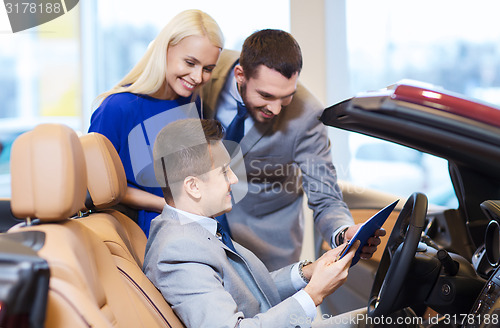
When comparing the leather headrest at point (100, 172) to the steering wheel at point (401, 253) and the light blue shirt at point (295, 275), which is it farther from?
the steering wheel at point (401, 253)

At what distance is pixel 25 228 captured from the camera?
3.18 ft

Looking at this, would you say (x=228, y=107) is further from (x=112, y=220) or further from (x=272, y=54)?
(x=112, y=220)

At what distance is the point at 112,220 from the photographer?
54.6 inches

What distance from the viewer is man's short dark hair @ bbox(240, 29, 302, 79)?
169cm

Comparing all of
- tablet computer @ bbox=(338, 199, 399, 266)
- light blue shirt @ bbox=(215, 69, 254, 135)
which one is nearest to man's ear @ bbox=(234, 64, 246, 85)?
light blue shirt @ bbox=(215, 69, 254, 135)

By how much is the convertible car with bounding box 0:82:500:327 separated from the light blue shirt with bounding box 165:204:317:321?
15 centimetres

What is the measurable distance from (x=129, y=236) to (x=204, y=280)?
1.41ft

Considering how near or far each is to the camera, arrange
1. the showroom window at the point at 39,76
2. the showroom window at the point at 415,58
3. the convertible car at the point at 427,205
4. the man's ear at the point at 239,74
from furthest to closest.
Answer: the showroom window at the point at 39,76
the showroom window at the point at 415,58
the man's ear at the point at 239,74
the convertible car at the point at 427,205

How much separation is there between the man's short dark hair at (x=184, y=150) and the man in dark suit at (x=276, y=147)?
19.2 inches

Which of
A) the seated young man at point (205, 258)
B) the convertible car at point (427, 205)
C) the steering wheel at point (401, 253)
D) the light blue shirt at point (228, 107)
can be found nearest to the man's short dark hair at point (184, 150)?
the seated young man at point (205, 258)

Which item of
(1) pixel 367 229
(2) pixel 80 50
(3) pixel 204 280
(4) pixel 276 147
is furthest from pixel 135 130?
(2) pixel 80 50

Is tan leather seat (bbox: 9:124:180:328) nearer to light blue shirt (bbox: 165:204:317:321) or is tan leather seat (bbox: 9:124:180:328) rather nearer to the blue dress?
light blue shirt (bbox: 165:204:317:321)

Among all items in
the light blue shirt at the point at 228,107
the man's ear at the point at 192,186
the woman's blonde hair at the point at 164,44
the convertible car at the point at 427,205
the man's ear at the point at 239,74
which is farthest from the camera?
the light blue shirt at the point at 228,107

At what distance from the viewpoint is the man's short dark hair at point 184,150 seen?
4.07ft
